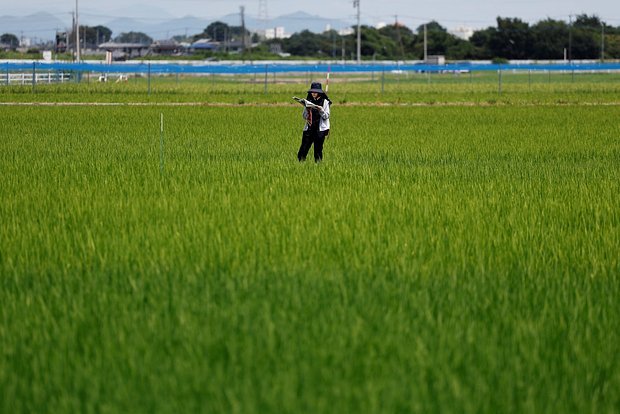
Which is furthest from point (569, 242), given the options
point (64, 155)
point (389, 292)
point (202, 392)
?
point (64, 155)

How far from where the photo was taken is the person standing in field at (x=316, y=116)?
17469 mm

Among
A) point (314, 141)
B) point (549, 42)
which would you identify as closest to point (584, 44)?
point (549, 42)

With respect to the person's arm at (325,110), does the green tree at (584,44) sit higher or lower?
higher

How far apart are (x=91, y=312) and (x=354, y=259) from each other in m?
2.65

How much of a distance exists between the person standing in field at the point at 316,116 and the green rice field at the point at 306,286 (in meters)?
0.51

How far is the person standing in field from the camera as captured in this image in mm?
17469

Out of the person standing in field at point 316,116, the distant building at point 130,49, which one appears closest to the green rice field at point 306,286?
the person standing in field at point 316,116

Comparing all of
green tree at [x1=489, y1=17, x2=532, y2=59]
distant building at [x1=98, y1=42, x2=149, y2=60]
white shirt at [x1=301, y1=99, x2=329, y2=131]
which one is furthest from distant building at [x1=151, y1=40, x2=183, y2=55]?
white shirt at [x1=301, y1=99, x2=329, y2=131]

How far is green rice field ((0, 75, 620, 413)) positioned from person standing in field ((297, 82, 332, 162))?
0.51m

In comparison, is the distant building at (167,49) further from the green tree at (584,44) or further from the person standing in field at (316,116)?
the person standing in field at (316,116)

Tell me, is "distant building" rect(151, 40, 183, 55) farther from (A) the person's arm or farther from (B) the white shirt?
(A) the person's arm

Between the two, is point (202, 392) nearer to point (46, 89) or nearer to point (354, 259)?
point (354, 259)

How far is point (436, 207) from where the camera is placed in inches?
484

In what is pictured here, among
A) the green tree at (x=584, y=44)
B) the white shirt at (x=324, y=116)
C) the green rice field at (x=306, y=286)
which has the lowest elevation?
the green rice field at (x=306, y=286)
